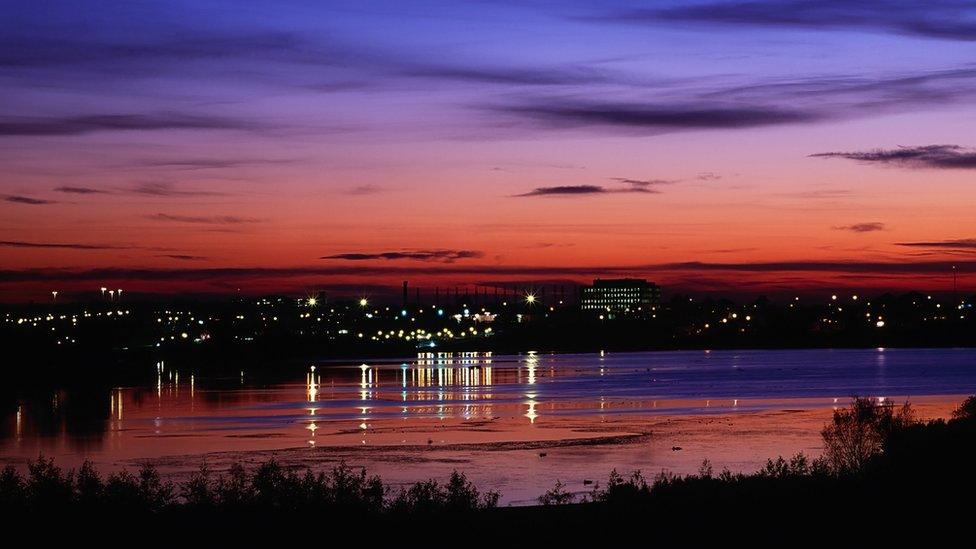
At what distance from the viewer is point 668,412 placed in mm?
62188

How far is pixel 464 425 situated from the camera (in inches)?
2163

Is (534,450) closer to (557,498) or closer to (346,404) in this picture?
(557,498)

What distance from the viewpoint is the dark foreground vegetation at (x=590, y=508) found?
1925 cm

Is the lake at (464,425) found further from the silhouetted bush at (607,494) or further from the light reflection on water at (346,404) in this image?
the silhouetted bush at (607,494)

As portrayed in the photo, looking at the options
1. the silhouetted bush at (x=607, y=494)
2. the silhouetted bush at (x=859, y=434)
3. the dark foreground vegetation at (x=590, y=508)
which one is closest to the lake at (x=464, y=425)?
the silhouetted bush at (x=859, y=434)

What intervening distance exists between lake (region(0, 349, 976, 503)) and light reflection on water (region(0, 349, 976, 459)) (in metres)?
0.14

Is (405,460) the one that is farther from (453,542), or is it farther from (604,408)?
(604,408)

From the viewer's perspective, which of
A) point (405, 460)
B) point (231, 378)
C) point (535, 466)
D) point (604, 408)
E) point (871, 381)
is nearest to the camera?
point (535, 466)

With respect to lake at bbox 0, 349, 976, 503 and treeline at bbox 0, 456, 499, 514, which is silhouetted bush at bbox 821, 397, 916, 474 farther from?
treeline at bbox 0, 456, 499, 514

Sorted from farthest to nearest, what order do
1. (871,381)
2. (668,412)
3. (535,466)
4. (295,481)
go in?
(871,381), (668,412), (535,466), (295,481)

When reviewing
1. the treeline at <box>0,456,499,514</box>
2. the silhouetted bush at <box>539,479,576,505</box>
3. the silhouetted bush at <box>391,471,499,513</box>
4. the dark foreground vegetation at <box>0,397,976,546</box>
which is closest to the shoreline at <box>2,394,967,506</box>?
the silhouetted bush at <box>539,479,576,505</box>

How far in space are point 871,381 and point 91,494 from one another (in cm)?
8854

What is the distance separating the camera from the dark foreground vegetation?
758 inches

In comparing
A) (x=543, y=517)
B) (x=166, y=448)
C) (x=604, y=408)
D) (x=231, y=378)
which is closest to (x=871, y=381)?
(x=604, y=408)
